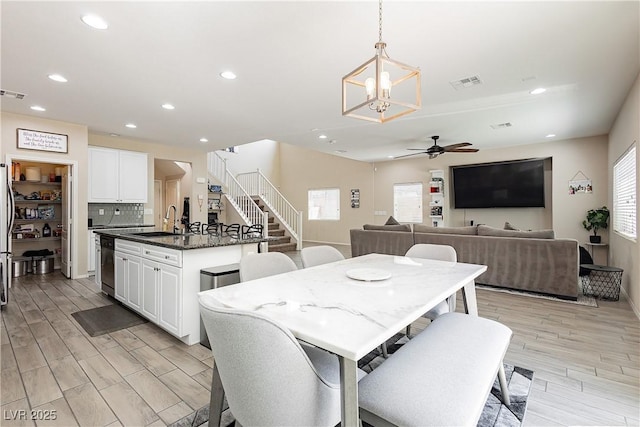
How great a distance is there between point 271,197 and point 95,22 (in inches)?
292

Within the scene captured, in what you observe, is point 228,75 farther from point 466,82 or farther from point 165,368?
point 165,368

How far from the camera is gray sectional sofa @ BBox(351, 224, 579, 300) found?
156 inches

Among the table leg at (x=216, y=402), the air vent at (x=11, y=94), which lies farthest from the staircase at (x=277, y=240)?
the table leg at (x=216, y=402)

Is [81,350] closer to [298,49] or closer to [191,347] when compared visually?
[191,347]

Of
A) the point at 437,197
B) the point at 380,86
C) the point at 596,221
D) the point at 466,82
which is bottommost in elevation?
the point at 596,221

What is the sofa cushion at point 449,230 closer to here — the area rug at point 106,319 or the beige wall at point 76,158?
the area rug at point 106,319

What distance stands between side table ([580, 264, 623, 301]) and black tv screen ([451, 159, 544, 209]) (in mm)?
2770

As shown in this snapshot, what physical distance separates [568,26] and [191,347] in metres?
4.00

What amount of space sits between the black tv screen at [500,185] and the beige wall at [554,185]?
0.19 meters

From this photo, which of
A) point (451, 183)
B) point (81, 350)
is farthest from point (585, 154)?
point (81, 350)

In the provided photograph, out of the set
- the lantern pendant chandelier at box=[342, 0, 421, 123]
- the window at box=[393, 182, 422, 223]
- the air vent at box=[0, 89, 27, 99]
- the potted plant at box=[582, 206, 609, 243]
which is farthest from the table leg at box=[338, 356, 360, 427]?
the window at box=[393, 182, 422, 223]

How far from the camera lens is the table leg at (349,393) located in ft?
3.28

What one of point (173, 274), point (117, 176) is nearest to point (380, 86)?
point (173, 274)

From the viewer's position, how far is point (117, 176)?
5.94 m
